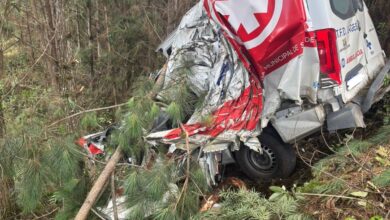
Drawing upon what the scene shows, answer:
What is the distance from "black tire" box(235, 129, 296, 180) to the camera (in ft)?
16.9

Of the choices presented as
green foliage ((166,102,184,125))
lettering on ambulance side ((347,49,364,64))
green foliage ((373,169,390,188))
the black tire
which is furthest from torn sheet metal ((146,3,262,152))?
green foliage ((373,169,390,188))

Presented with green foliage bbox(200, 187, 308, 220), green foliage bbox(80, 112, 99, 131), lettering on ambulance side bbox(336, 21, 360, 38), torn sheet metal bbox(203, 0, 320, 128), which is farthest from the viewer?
lettering on ambulance side bbox(336, 21, 360, 38)

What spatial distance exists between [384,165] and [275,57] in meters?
1.59

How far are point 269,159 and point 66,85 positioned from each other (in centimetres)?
293

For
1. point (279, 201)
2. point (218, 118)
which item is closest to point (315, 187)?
point (279, 201)

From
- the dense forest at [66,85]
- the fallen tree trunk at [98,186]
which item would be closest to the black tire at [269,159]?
the dense forest at [66,85]

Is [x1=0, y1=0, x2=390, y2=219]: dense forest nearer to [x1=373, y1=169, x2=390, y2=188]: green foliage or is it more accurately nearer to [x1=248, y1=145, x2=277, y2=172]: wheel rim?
[x1=373, y1=169, x2=390, y2=188]: green foliage

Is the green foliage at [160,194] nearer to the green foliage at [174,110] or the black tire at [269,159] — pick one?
the green foliage at [174,110]

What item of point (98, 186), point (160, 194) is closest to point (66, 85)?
point (98, 186)

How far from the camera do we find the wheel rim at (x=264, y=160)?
17.3ft

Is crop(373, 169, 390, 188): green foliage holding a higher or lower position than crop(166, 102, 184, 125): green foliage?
lower

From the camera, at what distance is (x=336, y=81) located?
480cm

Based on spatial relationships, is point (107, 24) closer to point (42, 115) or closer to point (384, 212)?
point (42, 115)

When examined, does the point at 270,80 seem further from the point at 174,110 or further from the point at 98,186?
the point at 98,186
